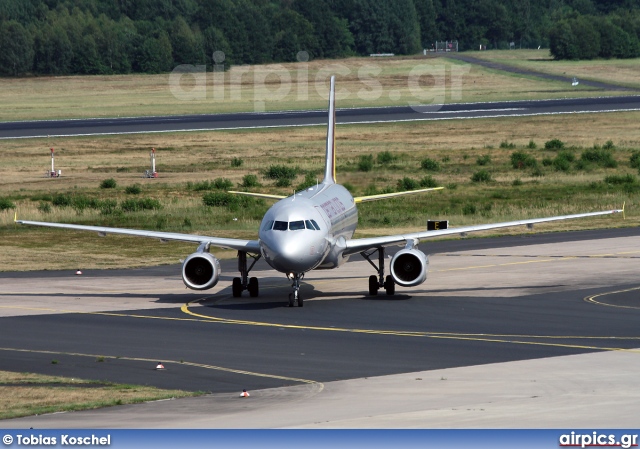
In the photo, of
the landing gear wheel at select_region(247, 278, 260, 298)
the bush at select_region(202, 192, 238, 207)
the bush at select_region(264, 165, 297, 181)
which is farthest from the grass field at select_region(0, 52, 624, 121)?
the landing gear wheel at select_region(247, 278, 260, 298)

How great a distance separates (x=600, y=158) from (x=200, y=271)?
68.9m

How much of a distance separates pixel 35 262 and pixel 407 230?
2156 centimetres

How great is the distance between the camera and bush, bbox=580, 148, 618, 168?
340ft

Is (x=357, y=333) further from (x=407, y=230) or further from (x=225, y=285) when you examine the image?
(x=407, y=230)

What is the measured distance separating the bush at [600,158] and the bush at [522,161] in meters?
4.93

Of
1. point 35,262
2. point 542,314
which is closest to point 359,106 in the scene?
point 35,262

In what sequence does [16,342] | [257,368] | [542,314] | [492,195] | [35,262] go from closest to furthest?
[257,368], [16,342], [542,314], [35,262], [492,195]

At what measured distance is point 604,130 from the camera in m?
132

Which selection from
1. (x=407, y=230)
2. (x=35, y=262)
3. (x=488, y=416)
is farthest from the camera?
(x=407, y=230)

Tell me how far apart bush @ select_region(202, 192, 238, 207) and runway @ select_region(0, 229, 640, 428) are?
74.4ft

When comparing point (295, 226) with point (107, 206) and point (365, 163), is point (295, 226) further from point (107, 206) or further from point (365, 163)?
point (365, 163)

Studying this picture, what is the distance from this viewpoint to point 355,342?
36812 millimetres

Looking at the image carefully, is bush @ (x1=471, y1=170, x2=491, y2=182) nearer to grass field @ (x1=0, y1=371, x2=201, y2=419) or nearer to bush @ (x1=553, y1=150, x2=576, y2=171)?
bush @ (x1=553, y1=150, x2=576, y2=171)

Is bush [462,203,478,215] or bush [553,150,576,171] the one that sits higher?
bush [553,150,576,171]
